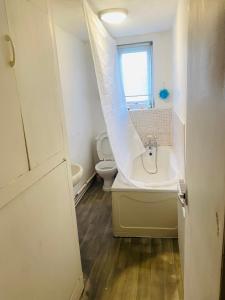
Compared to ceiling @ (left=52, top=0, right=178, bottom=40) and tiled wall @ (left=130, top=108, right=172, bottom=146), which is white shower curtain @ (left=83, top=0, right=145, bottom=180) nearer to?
ceiling @ (left=52, top=0, right=178, bottom=40)

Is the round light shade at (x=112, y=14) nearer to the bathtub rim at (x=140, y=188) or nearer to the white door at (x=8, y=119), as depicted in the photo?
the white door at (x=8, y=119)

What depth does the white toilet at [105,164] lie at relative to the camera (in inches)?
138

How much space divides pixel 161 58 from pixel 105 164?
197 cm

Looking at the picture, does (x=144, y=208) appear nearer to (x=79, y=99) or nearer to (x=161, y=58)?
(x=79, y=99)

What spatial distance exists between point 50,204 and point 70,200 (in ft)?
1.02

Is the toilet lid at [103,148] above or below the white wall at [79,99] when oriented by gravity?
below

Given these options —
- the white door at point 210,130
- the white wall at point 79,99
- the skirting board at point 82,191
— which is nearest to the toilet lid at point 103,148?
the white wall at point 79,99

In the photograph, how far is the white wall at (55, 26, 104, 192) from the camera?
2.99 m

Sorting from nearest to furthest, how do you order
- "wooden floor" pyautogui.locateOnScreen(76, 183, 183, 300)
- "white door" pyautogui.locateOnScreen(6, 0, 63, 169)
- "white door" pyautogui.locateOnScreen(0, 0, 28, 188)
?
1. "white door" pyautogui.locateOnScreen(0, 0, 28, 188)
2. "white door" pyautogui.locateOnScreen(6, 0, 63, 169)
3. "wooden floor" pyautogui.locateOnScreen(76, 183, 183, 300)

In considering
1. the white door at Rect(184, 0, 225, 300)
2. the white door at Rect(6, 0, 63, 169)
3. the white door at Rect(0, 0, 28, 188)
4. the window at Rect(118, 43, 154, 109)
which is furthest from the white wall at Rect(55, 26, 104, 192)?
the white door at Rect(184, 0, 225, 300)

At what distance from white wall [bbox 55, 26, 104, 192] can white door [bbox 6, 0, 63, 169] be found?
156 cm

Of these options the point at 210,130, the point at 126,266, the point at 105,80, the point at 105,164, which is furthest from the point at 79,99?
the point at 210,130

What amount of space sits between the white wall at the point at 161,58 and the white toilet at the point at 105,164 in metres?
1.20

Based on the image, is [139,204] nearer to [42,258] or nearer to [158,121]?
[42,258]
